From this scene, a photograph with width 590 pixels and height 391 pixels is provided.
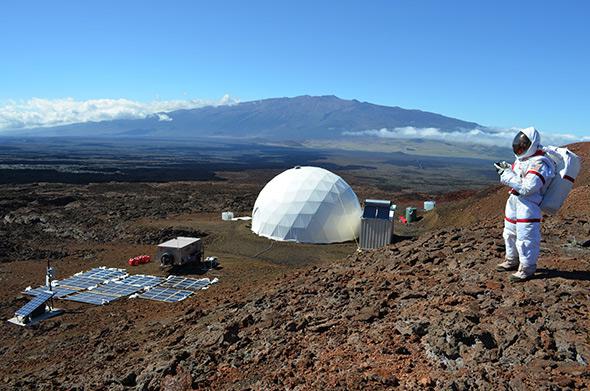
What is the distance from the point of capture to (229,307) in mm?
11086

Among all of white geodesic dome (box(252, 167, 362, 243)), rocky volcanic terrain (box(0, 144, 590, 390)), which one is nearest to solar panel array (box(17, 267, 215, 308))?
rocky volcanic terrain (box(0, 144, 590, 390))

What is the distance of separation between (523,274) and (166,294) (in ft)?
40.9

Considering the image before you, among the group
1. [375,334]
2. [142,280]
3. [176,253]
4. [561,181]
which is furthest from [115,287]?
[561,181]

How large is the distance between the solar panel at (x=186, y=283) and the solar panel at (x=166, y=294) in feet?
1.61

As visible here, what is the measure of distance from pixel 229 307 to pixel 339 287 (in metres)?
2.99

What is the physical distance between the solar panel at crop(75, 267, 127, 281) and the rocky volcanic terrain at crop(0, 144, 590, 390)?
5469 mm

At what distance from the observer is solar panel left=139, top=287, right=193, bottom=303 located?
15846 millimetres

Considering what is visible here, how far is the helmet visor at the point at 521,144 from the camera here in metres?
7.34

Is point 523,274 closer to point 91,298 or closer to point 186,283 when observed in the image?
point 186,283

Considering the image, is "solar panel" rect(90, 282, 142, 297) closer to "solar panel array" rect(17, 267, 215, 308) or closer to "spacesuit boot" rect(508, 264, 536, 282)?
"solar panel array" rect(17, 267, 215, 308)

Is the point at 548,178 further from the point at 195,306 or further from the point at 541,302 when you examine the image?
the point at 195,306

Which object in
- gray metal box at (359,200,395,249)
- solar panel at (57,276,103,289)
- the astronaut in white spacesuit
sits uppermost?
the astronaut in white spacesuit

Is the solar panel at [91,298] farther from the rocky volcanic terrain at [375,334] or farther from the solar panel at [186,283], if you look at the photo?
the rocky volcanic terrain at [375,334]

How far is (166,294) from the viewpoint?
16.4m
